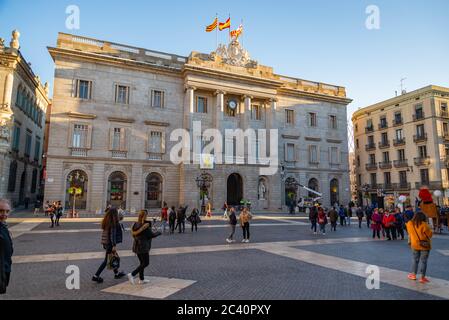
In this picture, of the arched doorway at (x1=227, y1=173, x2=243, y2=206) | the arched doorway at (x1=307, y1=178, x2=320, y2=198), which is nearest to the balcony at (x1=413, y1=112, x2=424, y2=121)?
the arched doorway at (x1=307, y1=178, x2=320, y2=198)

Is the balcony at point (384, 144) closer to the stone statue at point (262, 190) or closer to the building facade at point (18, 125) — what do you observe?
the stone statue at point (262, 190)

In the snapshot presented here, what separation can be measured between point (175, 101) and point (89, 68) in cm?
979

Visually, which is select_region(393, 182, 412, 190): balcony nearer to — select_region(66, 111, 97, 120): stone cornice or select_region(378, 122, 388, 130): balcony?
select_region(378, 122, 388, 130): balcony

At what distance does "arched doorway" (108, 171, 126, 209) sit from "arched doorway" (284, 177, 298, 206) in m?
21.3

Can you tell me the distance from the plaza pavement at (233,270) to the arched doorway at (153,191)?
18.3 meters

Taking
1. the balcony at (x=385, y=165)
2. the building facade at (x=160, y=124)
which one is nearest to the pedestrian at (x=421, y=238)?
the building facade at (x=160, y=124)

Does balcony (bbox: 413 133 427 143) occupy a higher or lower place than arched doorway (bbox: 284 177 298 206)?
higher

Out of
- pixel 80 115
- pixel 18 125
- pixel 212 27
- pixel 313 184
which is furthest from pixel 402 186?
pixel 18 125

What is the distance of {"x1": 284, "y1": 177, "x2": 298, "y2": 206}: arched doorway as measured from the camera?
3909 centimetres

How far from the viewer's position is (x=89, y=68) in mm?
30281

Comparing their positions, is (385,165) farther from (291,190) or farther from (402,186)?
(291,190)

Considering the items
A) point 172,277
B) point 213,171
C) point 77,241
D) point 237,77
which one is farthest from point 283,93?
point 172,277

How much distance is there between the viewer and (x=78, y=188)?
2891cm

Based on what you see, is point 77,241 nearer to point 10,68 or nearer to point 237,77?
point 10,68
